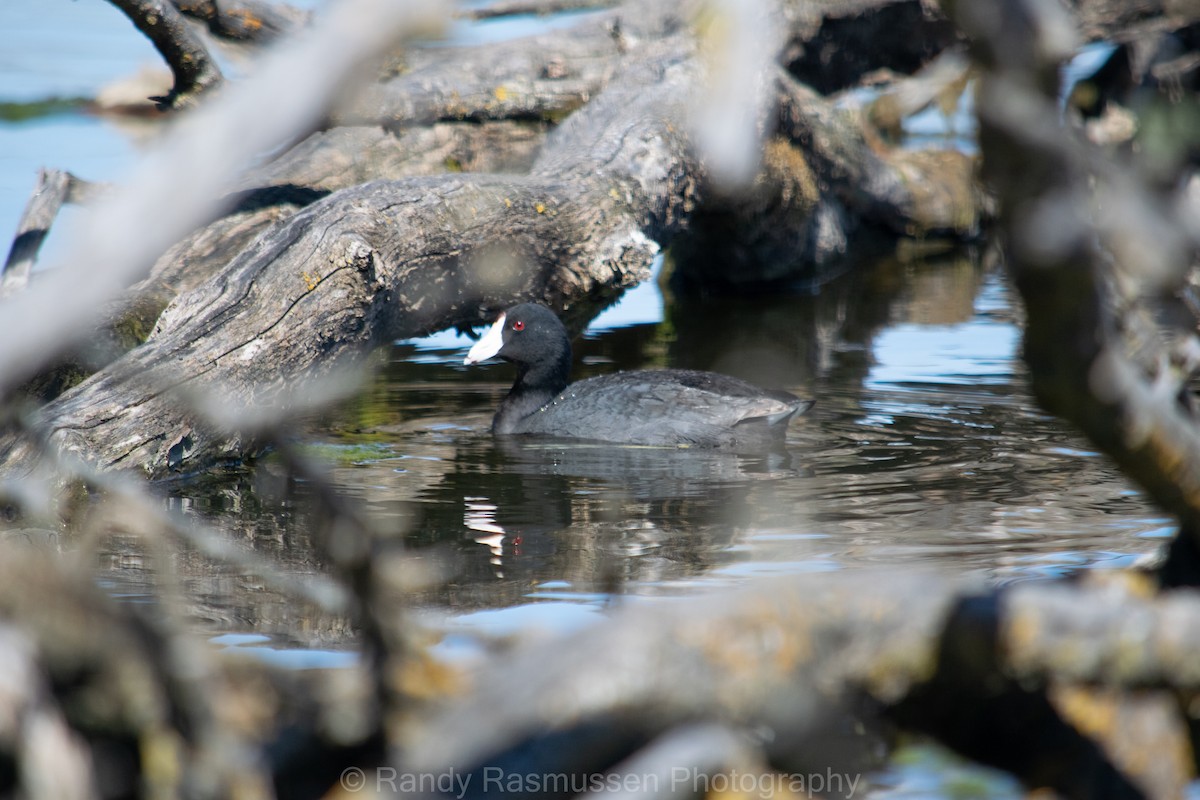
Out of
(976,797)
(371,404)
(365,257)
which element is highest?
(365,257)

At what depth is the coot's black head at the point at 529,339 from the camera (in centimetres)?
902

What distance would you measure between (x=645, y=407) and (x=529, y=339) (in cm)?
110

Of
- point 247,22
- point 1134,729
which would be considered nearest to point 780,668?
point 1134,729

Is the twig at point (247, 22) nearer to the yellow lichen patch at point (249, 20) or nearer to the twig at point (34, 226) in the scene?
the yellow lichen patch at point (249, 20)

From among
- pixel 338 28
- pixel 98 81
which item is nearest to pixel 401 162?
pixel 338 28

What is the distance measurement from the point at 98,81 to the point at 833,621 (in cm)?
1831

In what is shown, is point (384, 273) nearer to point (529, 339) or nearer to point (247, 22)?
point (529, 339)

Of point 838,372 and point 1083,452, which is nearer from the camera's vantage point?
point 1083,452

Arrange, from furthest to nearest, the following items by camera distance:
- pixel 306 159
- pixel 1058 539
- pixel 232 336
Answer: pixel 306 159, pixel 232 336, pixel 1058 539

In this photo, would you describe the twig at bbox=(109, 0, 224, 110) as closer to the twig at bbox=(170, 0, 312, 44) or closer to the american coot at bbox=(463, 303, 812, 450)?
the twig at bbox=(170, 0, 312, 44)

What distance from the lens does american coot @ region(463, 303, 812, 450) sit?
324 inches

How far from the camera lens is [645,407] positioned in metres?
8.43

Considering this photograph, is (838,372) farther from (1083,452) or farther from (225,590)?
(225,590)

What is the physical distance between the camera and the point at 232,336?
6.77m
